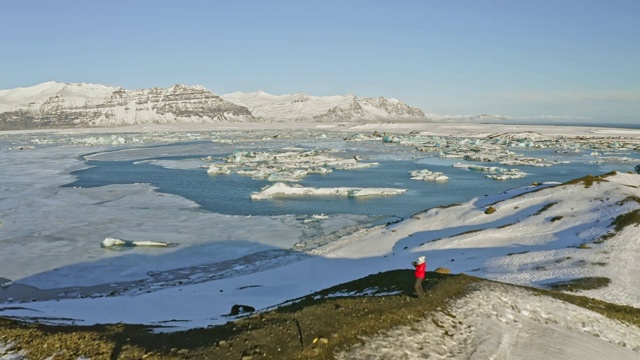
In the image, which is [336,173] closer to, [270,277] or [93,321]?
[270,277]

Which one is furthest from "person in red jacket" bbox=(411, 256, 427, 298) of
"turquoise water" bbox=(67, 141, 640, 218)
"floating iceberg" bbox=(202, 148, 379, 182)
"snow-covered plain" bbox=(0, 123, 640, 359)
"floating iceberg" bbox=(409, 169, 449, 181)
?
"floating iceberg" bbox=(409, 169, 449, 181)

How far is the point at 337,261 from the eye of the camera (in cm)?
2966

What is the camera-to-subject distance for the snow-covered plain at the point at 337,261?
16.0 m

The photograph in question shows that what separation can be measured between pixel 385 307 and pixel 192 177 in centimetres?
5379

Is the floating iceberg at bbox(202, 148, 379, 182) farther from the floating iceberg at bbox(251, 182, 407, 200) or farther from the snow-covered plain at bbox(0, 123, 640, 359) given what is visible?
the snow-covered plain at bbox(0, 123, 640, 359)

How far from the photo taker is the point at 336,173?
7075cm

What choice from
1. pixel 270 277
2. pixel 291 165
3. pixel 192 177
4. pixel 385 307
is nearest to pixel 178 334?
pixel 385 307

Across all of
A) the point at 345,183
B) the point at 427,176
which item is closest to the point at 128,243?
the point at 345,183

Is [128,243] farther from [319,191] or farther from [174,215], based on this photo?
[319,191]

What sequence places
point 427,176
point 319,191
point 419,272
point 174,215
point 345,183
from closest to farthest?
point 419,272, point 174,215, point 319,191, point 345,183, point 427,176

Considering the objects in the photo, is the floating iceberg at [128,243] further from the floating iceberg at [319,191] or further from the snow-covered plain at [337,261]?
the floating iceberg at [319,191]

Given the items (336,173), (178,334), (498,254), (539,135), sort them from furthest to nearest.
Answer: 1. (539,135)
2. (336,173)
3. (498,254)
4. (178,334)

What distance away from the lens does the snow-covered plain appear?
631 inches

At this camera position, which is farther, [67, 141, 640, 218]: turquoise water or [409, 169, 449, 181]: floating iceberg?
[409, 169, 449, 181]: floating iceberg
